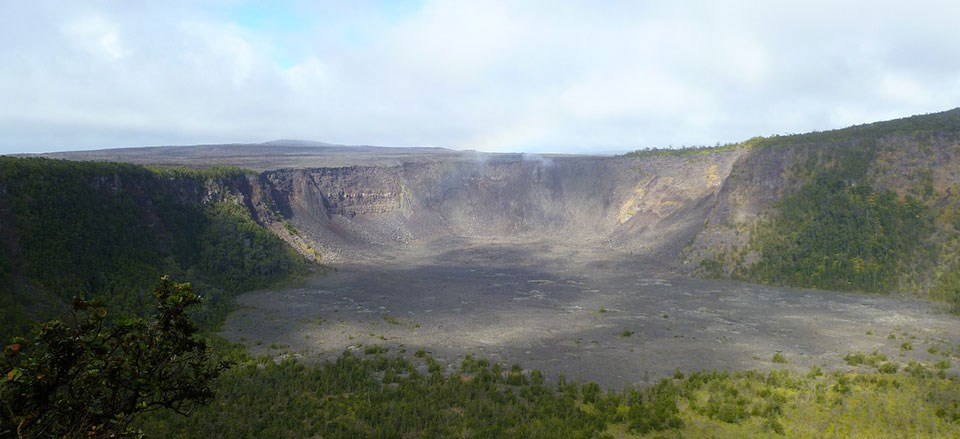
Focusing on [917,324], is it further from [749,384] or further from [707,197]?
[707,197]

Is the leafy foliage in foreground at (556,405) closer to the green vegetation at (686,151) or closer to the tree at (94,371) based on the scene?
the tree at (94,371)

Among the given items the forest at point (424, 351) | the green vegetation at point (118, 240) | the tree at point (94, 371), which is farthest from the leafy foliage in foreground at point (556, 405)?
the green vegetation at point (118, 240)

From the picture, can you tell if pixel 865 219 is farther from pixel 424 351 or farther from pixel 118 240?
pixel 118 240

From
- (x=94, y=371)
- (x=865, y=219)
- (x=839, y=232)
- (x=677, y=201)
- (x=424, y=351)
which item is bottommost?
(x=424, y=351)

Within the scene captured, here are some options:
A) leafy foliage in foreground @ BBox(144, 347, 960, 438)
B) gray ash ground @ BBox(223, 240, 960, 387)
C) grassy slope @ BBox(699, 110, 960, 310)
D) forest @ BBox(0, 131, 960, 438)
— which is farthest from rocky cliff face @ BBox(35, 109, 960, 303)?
leafy foliage in foreground @ BBox(144, 347, 960, 438)

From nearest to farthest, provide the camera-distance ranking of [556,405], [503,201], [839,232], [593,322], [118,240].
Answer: [556,405] → [593,322] → [118,240] → [839,232] → [503,201]

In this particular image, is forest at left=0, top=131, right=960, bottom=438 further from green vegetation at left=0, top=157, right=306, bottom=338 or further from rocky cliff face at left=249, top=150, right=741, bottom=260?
rocky cliff face at left=249, top=150, right=741, bottom=260

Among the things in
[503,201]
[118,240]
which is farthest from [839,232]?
[118,240]
